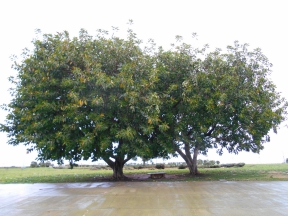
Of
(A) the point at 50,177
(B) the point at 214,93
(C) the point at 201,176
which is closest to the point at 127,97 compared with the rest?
(B) the point at 214,93

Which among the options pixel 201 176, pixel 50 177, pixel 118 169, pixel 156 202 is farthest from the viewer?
pixel 50 177

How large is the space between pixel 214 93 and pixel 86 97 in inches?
246

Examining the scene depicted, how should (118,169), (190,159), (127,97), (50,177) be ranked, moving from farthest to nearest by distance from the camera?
(190,159) → (50,177) → (118,169) → (127,97)

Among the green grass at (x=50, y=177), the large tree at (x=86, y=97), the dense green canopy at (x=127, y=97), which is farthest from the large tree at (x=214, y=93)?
the green grass at (x=50, y=177)

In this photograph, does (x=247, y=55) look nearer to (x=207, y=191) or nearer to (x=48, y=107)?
(x=207, y=191)

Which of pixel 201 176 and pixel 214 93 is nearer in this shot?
pixel 214 93

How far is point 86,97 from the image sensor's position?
12648mm

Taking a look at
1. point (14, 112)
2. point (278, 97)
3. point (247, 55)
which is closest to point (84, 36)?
point (14, 112)

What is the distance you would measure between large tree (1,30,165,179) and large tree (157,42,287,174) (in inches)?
63.7

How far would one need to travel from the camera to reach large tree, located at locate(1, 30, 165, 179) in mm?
12188

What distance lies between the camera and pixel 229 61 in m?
15.0

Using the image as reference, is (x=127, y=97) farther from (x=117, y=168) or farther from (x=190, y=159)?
(x=190, y=159)

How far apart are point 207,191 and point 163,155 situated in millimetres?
5923

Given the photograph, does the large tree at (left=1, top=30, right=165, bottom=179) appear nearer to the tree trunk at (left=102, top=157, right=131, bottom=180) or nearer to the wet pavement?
the tree trunk at (left=102, top=157, right=131, bottom=180)
